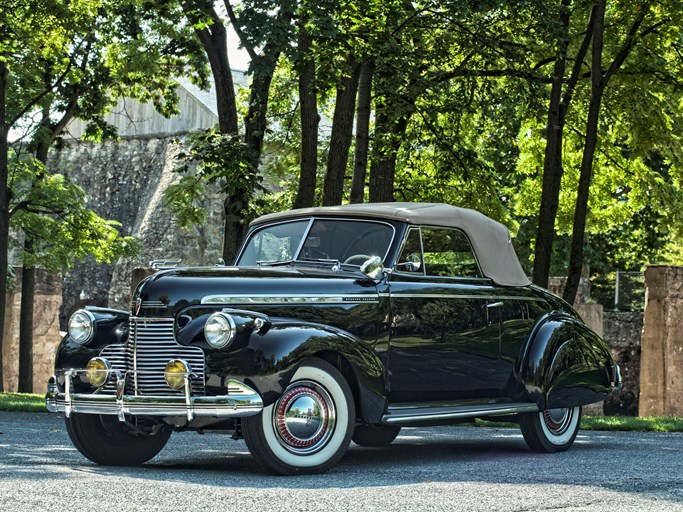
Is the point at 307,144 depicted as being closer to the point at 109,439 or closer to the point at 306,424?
the point at 109,439

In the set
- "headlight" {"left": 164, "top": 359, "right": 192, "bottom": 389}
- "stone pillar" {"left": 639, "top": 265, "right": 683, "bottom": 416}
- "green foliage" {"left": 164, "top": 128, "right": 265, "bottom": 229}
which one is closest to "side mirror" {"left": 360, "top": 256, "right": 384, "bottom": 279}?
"headlight" {"left": 164, "top": 359, "right": 192, "bottom": 389}

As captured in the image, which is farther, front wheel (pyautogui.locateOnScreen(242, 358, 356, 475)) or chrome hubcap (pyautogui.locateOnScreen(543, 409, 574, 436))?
chrome hubcap (pyautogui.locateOnScreen(543, 409, 574, 436))

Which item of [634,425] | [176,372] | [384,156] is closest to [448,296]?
[176,372]

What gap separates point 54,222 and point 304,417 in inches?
846

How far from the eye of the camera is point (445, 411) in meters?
9.38

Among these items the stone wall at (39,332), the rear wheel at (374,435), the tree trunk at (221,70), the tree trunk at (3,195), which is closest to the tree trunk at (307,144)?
the tree trunk at (221,70)

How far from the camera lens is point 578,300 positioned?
3034 centimetres

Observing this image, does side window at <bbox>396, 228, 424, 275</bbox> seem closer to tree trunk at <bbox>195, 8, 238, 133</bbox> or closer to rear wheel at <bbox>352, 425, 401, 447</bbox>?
rear wheel at <bbox>352, 425, 401, 447</bbox>

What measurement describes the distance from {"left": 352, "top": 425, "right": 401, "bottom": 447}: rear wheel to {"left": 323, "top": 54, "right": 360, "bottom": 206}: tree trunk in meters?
7.08

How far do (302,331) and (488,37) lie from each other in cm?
1187

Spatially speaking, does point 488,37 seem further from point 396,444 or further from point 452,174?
point 396,444

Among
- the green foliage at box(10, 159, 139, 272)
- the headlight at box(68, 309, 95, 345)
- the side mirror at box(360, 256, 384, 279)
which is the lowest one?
the headlight at box(68, 309, 95, 345)

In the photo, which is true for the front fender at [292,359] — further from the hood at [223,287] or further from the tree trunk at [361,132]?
the tree trunk at [361,132]

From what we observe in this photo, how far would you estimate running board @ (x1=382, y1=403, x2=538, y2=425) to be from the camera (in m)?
8.86
